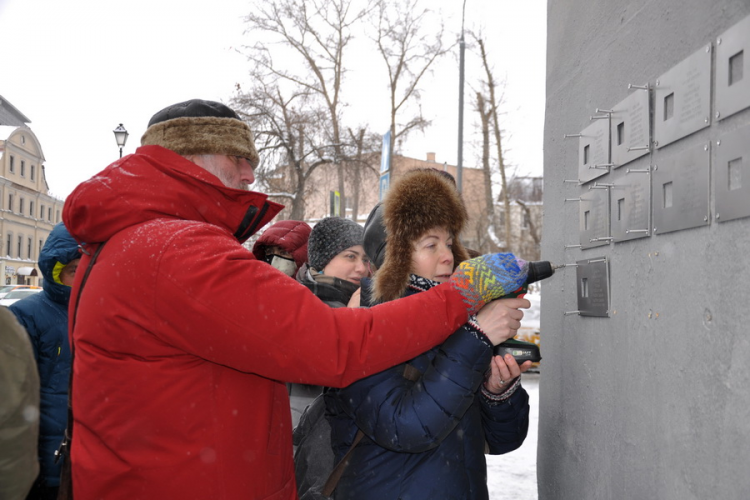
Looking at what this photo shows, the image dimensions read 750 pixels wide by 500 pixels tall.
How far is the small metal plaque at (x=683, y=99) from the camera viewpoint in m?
1.51

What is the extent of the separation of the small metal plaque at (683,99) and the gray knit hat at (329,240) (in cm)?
199

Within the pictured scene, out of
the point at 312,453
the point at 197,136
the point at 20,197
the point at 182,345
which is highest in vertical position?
the point at 20,197

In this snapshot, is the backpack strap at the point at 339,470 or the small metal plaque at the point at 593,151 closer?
the backpack strap at the point at 339,470

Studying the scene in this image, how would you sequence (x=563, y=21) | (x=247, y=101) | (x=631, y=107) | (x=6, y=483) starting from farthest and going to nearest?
(x=247, y=101) < (x=563, y=21) < (x=631, y=107) < (x=6, y=483)

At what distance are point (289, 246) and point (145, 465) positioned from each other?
2.48m

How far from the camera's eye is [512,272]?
1.73 meters

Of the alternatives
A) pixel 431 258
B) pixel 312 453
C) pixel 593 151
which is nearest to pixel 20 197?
pixel 312 453

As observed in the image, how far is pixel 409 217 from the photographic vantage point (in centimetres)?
217

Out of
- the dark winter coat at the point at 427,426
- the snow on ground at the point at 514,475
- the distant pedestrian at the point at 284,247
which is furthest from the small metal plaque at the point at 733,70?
the snow on ground at the point at 514,475

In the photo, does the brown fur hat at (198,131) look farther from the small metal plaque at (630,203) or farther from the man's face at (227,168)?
the small metal plaque at (630,203)

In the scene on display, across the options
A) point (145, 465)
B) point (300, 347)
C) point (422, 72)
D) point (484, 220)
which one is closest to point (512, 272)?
point (300, 347)

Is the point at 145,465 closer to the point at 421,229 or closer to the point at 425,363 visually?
the point at 425,363

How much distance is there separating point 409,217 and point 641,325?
0.80 m

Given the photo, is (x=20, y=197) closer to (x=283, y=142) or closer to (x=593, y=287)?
(x=283, y=142)
